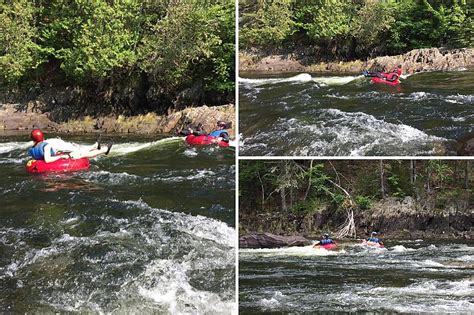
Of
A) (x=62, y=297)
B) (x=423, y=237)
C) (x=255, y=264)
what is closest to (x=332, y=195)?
(x=255, y=264)

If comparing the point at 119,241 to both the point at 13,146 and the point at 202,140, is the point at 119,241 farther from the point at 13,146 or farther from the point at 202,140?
the point at 13,146

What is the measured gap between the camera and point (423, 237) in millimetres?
5789

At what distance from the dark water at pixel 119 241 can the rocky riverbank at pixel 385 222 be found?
64cm

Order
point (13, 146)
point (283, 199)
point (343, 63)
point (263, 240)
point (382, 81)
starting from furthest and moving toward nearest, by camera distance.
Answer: point (13, 146)
point (382, 81)
point (343, 63)
point (263, 240)
point (283, 199)

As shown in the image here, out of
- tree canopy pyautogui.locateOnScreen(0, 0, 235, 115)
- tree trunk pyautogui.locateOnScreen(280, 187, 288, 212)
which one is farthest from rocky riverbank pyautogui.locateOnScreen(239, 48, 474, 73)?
tree canopy pyautogui.locateOnScreen(0, 0, 235, 115)

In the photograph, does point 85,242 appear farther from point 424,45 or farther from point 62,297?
point 424,45

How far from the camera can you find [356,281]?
350cm

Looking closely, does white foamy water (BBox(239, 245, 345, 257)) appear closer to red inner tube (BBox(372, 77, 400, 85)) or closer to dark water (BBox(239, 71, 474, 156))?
dark water (BBox(239, 71, 474, 156))

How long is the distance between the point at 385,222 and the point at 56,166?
410cm

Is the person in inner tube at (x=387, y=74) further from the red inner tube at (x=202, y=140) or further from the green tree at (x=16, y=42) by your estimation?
the green tree at (x=16, y=42)

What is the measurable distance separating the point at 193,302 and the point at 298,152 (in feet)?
5.34

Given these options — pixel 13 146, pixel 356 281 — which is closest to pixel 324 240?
pixel 356 281

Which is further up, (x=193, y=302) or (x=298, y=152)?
(x=298, y=152)

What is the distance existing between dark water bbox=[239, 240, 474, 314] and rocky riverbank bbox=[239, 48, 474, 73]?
27.1 inches
